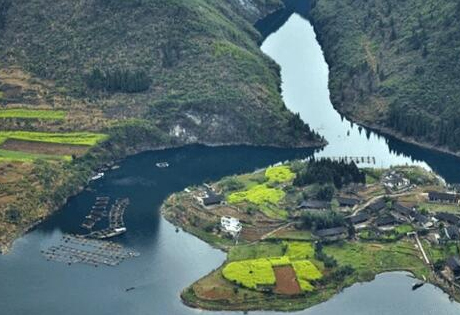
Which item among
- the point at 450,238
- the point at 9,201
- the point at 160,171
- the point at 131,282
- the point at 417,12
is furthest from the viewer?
the point at 417,12

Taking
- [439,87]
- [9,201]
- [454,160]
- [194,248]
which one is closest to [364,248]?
[194,248]

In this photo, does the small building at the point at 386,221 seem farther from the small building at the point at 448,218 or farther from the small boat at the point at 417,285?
the small boat at the point at 417,285

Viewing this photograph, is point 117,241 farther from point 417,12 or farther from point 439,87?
point 417,12

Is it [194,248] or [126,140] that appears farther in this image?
[126,140]

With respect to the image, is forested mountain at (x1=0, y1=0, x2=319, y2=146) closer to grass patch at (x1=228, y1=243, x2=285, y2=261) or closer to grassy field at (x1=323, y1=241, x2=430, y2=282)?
grass patch at (x1=228, y1=243, x2=285, y2=261)

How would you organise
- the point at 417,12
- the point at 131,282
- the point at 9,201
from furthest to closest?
the point at 417,12 → the point at 9,201 → the point at 131,282
